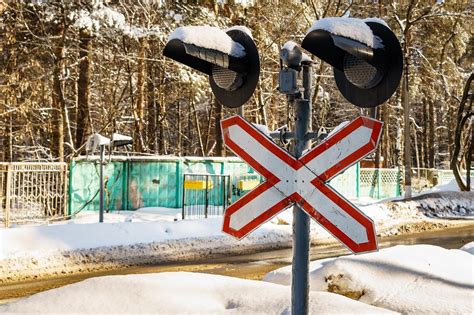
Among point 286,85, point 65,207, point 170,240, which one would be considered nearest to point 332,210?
point 286,85

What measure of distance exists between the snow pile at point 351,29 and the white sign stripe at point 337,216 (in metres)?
0.76

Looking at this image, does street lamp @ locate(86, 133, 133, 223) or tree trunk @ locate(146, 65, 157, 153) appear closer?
street lamp @ locate(86, 133, 133, 223)

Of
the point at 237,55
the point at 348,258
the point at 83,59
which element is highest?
the point at 83,59

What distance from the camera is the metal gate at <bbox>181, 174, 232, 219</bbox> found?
18.2 metres

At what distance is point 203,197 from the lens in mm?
19938

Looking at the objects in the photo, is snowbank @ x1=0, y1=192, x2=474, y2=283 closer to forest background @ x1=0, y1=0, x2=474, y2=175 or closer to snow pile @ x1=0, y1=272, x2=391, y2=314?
snow pile @ x1=0, y1=272, x2=391, y2=314

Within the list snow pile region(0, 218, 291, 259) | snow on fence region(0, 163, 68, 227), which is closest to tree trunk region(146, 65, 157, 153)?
snow on fence region(0, 163, 68, 227)

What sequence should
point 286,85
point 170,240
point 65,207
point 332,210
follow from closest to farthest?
point 332,210 → point 286,85 → point 170,240 → point 65,207

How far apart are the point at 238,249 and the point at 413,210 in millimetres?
10227

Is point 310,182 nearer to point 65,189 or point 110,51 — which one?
point 65,189

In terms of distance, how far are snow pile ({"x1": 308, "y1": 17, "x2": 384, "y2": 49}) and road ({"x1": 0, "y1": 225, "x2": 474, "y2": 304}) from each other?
6.87 m

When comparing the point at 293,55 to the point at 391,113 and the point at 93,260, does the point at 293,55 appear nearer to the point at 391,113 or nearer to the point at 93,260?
the point at 93,260

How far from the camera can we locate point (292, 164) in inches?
108

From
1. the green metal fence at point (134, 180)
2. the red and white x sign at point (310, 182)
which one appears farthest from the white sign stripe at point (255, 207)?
the green metal fence at point (134, 180)
